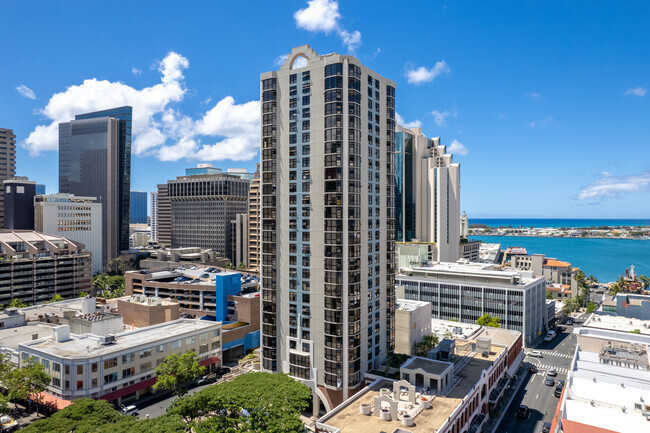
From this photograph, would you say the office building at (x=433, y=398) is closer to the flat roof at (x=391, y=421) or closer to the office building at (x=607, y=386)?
the flat roof at (x=391, y=421)

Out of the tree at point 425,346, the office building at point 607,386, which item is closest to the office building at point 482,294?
the office building at point 607,386

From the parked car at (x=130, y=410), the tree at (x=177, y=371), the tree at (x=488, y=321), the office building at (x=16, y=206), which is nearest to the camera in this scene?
the parked car at (x=130, y=410)

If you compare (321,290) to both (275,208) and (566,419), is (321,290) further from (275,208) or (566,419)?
(566,419)

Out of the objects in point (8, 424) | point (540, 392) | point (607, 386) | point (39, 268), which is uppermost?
point (39, 268)

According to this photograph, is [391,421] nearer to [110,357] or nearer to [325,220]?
[325,220]

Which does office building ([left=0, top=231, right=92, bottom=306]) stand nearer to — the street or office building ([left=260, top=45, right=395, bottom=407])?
office building ([left=260, top=45, right=395, bottom=407])

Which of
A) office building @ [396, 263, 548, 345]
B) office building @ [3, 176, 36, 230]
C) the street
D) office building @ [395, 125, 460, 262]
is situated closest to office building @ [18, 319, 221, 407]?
the street

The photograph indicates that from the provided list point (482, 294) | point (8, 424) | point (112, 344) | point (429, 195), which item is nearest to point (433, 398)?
point (112, 344)
